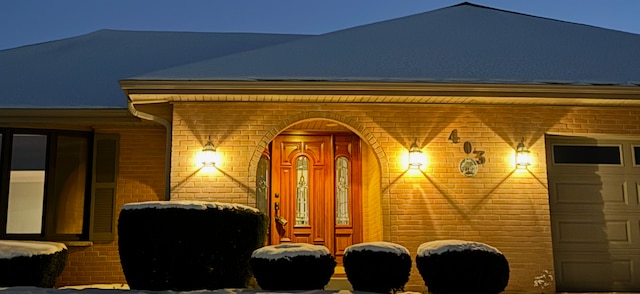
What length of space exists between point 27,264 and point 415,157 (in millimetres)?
4714

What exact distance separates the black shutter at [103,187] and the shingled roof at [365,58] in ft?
2.47

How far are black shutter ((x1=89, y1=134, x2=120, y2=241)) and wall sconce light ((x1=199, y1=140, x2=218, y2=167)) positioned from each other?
232 cm

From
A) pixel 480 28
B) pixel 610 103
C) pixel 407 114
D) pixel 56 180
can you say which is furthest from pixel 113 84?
pixel 610 103

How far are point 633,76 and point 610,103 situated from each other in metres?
0.44

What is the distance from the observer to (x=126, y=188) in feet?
34.6

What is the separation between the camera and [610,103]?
30.3ft

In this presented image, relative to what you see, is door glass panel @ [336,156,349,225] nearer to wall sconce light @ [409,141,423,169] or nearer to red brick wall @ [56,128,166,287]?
wall sconce light @ [409,141,423,169]

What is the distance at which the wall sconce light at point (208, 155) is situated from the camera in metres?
8.81

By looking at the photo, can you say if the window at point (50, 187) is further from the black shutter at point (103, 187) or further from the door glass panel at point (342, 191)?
the door glass panel at point (342, 191)

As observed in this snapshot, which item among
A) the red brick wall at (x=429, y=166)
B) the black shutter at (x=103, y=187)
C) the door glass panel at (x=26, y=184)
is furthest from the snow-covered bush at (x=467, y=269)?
the door glass panel at (x=26, y=184)

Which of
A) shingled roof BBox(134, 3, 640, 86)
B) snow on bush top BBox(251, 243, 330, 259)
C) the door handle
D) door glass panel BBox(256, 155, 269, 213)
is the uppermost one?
shingled roof BBox(134, 3, 640, 86)

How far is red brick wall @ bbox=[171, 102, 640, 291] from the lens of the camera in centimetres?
892

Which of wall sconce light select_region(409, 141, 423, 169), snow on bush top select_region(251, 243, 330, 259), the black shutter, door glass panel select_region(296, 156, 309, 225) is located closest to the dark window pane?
wall sconce light select_region(409, 141, 423, 169)

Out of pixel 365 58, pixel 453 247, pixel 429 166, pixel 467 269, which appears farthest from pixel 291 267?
pixel 365 58
